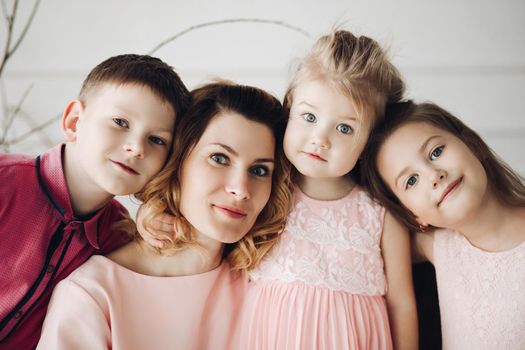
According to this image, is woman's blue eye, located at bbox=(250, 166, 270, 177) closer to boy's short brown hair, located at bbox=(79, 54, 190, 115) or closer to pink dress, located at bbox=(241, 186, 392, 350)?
pink dress, located at bbox=(241, 186, 392, 350)

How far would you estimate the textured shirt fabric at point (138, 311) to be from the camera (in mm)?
1030

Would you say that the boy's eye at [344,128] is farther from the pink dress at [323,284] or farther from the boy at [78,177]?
the boy at [78,177]

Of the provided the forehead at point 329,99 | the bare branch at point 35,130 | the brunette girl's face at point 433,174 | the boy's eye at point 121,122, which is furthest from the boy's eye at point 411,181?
the bare branch at point 35,130

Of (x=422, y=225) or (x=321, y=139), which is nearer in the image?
(x=321, y=139)

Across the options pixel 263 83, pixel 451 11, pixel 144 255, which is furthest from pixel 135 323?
pixel 451 11

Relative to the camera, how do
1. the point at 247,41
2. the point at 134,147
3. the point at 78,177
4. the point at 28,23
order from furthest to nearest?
the point at 247,41, the point at 28,23, the point at 78,177, the point at 134,147

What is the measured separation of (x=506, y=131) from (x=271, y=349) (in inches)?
69.8

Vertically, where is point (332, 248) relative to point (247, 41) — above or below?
below

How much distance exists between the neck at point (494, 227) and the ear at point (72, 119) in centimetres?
104

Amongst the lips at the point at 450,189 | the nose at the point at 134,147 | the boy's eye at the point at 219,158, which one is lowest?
the boy's eye at the point at 219,158

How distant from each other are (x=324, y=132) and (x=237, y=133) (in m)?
0.23

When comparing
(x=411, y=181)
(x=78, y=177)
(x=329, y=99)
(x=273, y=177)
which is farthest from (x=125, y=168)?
(x=411, y=181)

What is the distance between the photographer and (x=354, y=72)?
3.64 feet

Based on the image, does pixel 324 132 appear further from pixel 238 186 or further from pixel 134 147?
pixel 134 147
